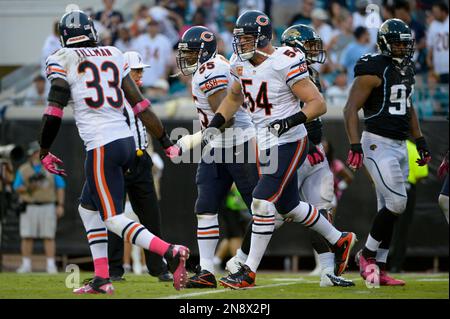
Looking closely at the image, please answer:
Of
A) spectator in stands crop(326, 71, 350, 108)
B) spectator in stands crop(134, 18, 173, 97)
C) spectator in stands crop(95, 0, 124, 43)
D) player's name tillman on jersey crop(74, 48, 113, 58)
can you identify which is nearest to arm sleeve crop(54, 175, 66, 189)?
spectator in stands crop(134, 18, 173, 97)

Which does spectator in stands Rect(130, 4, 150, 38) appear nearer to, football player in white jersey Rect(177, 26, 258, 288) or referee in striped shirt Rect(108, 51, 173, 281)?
referee in striped shirt Rect(108, 51, 173, 281)

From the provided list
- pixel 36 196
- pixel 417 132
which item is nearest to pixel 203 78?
pixel 417 132

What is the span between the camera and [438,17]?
13289 millimetres

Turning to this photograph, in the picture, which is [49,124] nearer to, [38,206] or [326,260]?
[326,260]

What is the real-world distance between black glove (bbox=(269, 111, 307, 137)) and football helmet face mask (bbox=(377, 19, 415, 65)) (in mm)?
1302

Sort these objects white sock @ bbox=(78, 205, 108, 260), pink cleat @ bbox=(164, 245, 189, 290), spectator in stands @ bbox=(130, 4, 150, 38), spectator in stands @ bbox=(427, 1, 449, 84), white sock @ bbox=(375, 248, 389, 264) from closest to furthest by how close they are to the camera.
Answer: pink cleat @ bbox=(164, 245, 189, 290), white sock @ bbox=(78, 205, 108, 260), white sock @ bbox=(375, 248, 389, 264), spectator in stands @ bbox=(427, 1, 449, 84), spectator in stands @ bbox=(130, 4, 150, 38)

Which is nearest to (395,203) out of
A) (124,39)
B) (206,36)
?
(206,36)

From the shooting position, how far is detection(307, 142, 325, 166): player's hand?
25.5 feet

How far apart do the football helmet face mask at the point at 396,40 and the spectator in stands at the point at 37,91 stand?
6.12 m

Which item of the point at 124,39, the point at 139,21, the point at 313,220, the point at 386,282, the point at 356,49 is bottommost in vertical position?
the point at 386,282

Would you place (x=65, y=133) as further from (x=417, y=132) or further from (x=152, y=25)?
(x=417, y=132)

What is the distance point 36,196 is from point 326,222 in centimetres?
565

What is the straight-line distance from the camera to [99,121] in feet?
21.2

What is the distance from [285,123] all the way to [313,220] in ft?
2.81
